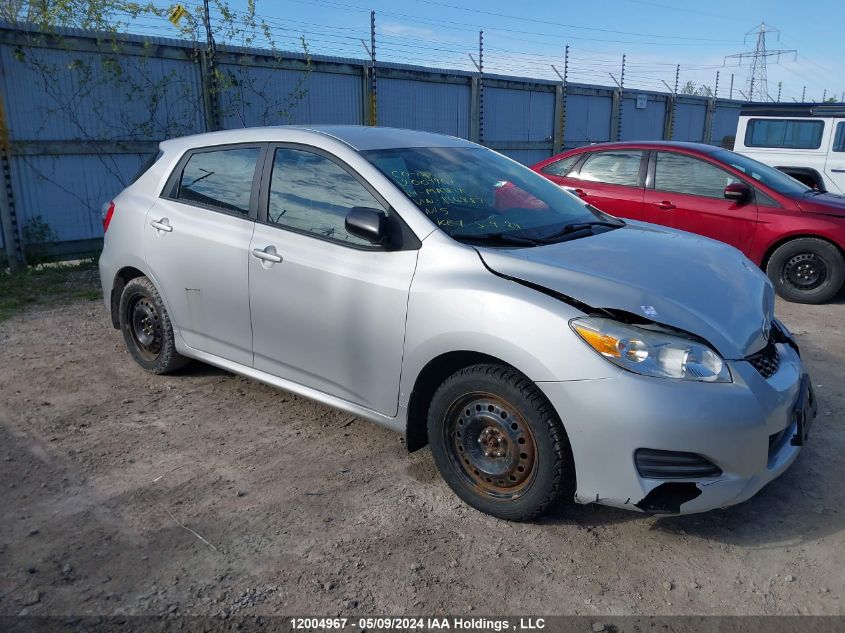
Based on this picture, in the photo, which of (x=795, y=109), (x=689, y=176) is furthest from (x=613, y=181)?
(x=795, y=109)

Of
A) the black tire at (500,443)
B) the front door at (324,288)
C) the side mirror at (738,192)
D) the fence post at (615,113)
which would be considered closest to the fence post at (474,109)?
the fence post at (615,113)

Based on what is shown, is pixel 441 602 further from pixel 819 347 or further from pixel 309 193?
pixel 819 347

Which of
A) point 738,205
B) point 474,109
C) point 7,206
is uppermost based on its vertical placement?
point 474,109

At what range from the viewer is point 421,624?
101 inches

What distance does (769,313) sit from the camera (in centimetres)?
349

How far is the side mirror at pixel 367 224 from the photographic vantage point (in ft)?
10.9

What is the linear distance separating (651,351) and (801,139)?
982 cm

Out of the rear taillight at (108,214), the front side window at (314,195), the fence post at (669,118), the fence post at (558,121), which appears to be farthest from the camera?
the fence post at (669,118)

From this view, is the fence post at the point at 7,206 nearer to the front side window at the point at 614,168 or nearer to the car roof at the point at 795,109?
the front side window at the point at 614,168

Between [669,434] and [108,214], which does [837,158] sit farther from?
[108,214]

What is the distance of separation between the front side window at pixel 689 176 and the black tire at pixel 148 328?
535 centimetres

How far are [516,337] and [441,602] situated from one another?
3.52ft

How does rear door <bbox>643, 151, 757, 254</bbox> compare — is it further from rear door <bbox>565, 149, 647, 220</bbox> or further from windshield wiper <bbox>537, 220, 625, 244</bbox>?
windshield wiper <bbox>537, 220, 625, 244</bbox>

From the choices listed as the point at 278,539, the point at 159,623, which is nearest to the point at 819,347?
the point at 278,539
